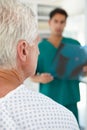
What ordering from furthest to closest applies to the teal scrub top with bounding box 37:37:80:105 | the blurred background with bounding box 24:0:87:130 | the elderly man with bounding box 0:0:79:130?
the blurred background with bounding box 24:0:87:130 < the teal scrub top with bounding box 37:37:80:105 < the elderly man with bounding box 0:0:79:130

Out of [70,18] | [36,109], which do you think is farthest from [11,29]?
[70,18]

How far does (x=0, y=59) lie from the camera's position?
661mm

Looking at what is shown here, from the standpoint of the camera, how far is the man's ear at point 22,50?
66 cm

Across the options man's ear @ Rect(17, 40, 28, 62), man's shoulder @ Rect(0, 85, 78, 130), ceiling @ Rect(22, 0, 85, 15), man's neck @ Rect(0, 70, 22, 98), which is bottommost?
man's shoulder @ Rect(0, 85, 78, 130)

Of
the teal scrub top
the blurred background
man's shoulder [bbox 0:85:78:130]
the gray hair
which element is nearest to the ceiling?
the blurred background

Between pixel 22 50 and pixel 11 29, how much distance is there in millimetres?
67

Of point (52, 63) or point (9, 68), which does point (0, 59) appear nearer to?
point (9, 68)

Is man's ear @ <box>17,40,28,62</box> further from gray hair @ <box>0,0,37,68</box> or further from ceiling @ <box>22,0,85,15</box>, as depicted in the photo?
ceiling @ <box>22,0,85,15</box>

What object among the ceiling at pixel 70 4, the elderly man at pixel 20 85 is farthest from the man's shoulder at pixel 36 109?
the ceiling at pixel 70 4

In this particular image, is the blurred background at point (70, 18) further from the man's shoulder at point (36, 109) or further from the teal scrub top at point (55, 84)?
the man's shoulder at point (36, 109)

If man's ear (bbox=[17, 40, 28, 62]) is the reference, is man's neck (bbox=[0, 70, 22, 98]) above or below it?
below

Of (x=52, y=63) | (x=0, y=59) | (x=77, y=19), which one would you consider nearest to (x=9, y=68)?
(x=0, y=59)

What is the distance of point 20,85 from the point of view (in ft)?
2.12

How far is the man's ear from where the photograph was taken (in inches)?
26.0
